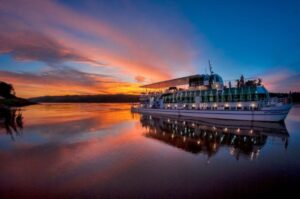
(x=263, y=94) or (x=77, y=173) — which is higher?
(x=263, y=94)

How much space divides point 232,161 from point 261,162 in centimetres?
172

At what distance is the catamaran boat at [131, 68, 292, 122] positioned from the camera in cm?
3397

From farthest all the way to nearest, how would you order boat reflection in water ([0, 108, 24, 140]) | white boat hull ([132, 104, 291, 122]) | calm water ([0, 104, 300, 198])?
white boat hull ([132, 104, 291, 122]), boat reflection in water ([0, 108, 24, 140]), calm water ([0, 104, 300, 198])

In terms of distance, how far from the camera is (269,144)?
18.4 meters

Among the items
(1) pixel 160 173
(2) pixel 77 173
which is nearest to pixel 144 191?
(1) pixel 160 173

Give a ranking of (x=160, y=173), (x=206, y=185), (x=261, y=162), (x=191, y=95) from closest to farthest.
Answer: (x=206, y=185), (x=160, y=173), (x=261, y=162), (x=191, y=95)

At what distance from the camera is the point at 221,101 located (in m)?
41.8

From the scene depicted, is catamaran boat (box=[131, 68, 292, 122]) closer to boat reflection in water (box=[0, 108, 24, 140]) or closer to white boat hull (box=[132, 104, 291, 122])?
white boat hull (box=[132, 104, 291, 122])

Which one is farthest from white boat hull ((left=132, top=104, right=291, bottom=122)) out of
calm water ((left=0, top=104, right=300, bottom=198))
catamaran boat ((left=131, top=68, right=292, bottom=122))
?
calm water ((left=0, top=104, right=300, bottom=198))

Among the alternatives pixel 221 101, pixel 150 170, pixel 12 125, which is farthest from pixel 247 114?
pixel 12 125

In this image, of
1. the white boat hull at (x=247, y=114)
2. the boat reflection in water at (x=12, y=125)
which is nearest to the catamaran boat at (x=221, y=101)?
the white boat hull at (x=247, y=114)

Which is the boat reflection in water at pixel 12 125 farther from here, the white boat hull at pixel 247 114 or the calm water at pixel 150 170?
the white boat hull at pixel 247 114

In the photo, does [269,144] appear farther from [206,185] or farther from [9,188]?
[9,188]

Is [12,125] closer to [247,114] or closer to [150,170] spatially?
[150,170]
